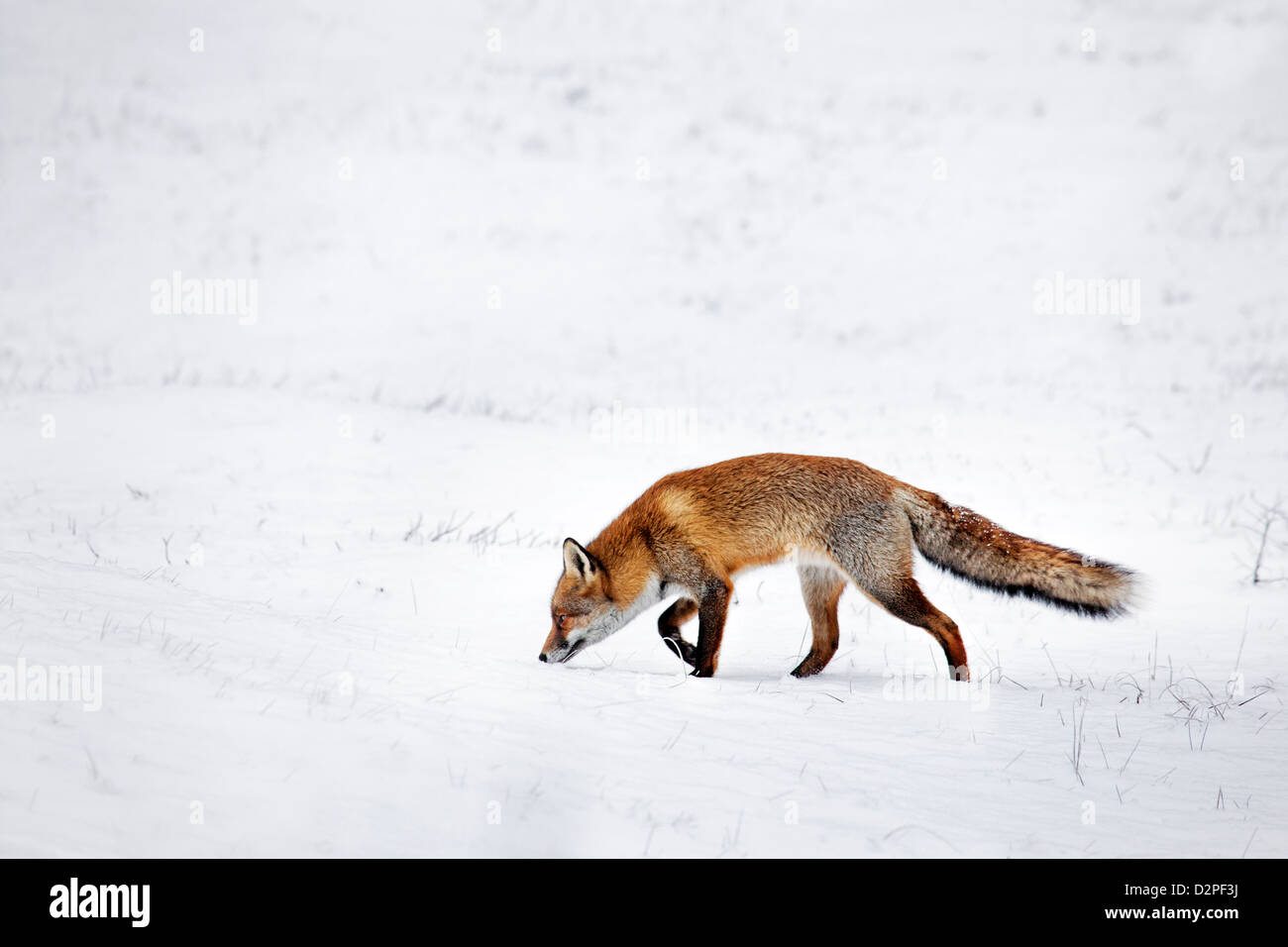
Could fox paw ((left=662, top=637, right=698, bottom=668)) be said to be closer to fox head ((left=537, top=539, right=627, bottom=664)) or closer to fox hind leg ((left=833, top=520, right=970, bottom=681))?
fox head ((left=537, top=539, right=627, bottom=664))

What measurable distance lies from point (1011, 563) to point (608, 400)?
14913mm

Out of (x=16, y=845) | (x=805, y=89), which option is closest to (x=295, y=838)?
(x=16, y=845)

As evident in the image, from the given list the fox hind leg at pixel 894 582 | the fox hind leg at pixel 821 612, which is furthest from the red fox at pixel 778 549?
the fox hind leg at pixel 821 612

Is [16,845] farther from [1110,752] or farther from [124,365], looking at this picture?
[124,365]

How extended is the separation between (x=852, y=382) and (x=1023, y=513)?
363 inches

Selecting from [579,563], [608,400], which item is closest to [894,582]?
[579,563]

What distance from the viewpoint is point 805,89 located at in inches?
1467

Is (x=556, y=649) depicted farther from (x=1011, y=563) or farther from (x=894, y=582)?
(x=1011, y=563)

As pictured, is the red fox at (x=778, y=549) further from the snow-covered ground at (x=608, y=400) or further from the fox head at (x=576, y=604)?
the snow-covered ground at (x=608, y=400)

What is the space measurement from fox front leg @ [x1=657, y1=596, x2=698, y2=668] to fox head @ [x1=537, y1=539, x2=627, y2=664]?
59 centimetres

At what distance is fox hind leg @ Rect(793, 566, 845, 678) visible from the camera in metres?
7.93

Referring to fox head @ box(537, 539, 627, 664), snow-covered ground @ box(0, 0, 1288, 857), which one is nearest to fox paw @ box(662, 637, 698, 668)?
snow-covered ground @ box(0, 0, 1288, 857)

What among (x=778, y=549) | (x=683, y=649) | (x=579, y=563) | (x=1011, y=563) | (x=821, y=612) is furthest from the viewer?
(x=821, y=612)

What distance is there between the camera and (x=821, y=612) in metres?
7.96
